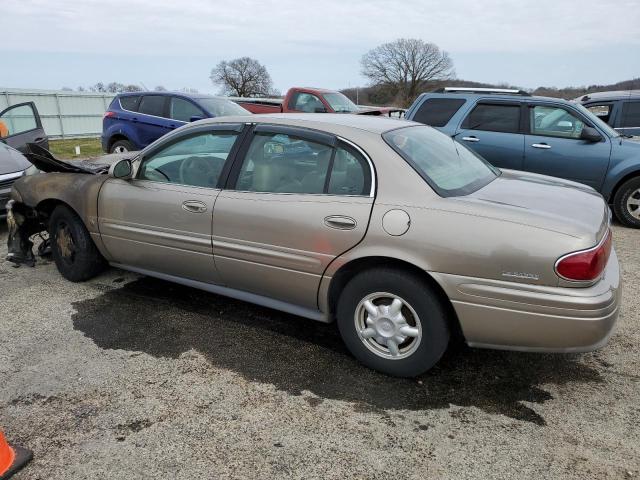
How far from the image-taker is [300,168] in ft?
10.6

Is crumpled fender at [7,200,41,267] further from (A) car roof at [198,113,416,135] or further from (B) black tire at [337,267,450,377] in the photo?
(B) black tire at [337,267,450,377]

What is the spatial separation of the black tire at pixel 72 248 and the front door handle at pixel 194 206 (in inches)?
51.6

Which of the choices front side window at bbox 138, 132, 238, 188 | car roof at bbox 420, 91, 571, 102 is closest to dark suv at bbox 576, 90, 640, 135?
car roof at bbox 420, 91, 571, 102

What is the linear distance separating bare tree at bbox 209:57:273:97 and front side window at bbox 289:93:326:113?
4617 cm

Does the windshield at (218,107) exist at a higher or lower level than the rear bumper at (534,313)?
higher

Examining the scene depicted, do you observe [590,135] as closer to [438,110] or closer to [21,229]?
[438,110]

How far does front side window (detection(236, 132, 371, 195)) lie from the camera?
119 inches

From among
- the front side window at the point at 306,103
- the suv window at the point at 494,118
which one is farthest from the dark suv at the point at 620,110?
the front side window at the point at 306,103

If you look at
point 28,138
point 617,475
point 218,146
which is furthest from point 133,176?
point 28,138

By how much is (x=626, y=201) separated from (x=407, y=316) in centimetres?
524

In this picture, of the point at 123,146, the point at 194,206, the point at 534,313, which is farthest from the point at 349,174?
the point at 123,146

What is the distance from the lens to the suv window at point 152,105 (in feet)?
30.9

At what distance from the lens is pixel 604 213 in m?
2.98

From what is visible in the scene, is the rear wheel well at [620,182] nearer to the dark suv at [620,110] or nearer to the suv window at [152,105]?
the dark suv at [620,110]
